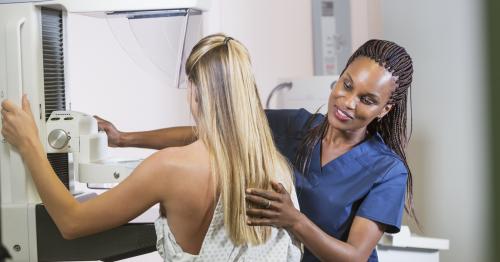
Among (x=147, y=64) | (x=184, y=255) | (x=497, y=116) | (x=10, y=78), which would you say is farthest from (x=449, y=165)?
(x=497, y=116)

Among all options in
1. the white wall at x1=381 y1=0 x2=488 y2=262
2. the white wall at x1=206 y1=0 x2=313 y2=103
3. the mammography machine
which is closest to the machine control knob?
the mammography machine

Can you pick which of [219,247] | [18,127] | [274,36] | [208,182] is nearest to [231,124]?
[208,182]

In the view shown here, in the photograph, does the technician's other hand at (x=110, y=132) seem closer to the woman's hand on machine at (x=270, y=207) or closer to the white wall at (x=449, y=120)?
the woman's hand on machine at (x=270, y=207)

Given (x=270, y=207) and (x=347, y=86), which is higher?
(x=347, y=86)

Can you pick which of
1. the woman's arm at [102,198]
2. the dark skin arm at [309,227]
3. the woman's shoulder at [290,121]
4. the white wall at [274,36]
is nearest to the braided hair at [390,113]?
the woman's shoulder at [290,121]

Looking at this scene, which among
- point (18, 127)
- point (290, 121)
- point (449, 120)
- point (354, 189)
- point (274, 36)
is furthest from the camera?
point (274, 36)

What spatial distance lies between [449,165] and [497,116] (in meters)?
1.86

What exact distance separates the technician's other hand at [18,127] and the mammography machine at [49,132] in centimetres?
5

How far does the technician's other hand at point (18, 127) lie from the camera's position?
118 centimetres

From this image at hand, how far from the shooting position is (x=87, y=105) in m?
2.34

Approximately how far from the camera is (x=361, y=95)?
1.27 meters

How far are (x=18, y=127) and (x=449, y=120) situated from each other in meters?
1.41

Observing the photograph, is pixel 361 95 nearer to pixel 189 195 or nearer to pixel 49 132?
pixel 189 195

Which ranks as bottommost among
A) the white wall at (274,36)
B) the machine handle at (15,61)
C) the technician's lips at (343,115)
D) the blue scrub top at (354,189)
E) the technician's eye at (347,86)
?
the blue scrub top at (354,189)
